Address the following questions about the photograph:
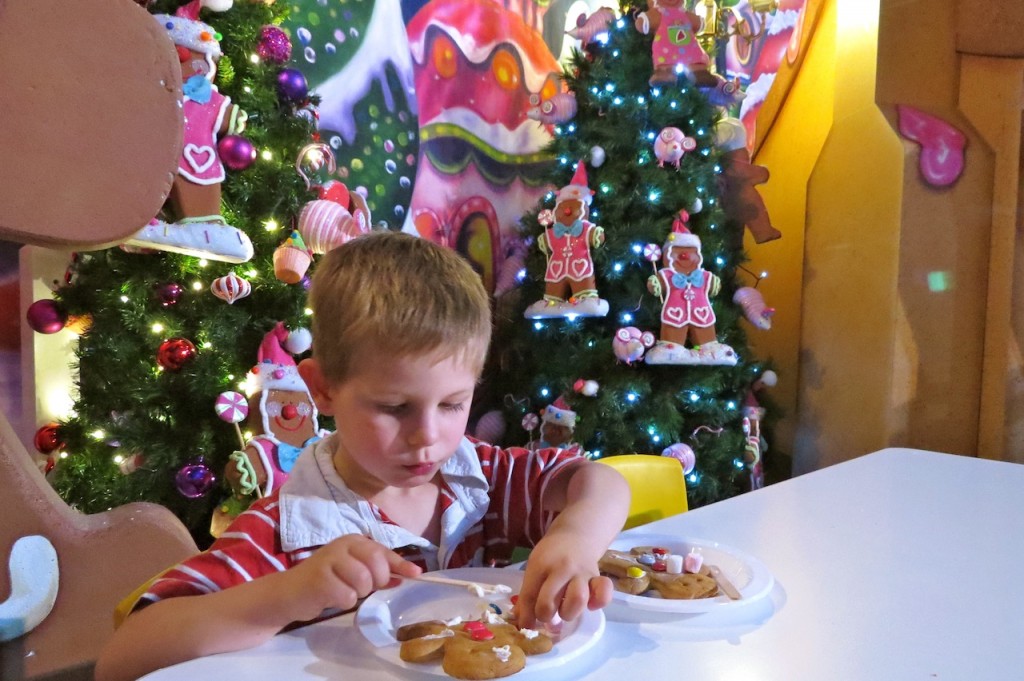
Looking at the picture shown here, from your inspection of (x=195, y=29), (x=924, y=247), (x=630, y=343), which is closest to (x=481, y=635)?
(x=195, y=29)

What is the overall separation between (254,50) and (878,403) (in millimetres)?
2445

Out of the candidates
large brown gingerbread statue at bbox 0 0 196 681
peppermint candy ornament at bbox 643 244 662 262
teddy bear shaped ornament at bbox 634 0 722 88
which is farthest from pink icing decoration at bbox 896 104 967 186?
large brown gingerbread statue at bbox 0 0 196 681

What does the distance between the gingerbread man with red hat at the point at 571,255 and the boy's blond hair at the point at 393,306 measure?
1.48 meters

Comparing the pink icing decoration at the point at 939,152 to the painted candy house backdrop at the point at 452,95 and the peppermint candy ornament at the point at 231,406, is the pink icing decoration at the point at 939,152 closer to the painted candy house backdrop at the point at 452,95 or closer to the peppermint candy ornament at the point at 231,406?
the painted candy house backdrop at the point at 452,95

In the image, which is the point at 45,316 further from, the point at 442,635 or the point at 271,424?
the point at 442,635

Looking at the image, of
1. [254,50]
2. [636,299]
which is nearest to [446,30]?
[254,50]

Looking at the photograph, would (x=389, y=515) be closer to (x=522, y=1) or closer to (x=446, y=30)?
(x=446, y=30)

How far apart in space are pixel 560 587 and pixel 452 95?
8.02 ft

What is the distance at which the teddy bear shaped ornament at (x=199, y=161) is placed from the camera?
165cm

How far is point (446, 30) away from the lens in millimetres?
2713

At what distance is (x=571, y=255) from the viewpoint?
239 cm

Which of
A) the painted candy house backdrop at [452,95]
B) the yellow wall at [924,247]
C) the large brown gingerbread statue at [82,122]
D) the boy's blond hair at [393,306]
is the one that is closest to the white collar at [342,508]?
the boy's blond hair at [393,306]

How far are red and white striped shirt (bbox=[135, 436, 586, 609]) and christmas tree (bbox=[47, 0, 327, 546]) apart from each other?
99 centimetres

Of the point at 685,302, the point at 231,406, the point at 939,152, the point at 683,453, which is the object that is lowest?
the point at 683,453
